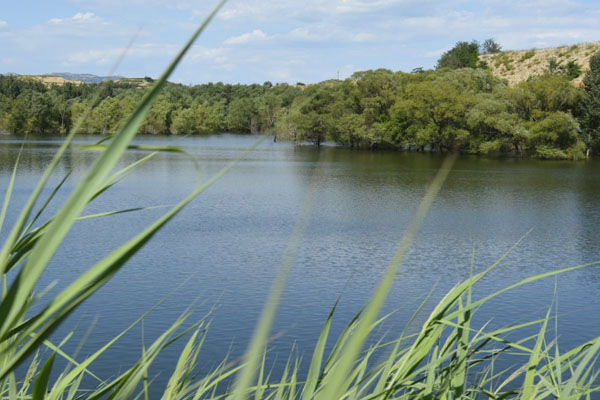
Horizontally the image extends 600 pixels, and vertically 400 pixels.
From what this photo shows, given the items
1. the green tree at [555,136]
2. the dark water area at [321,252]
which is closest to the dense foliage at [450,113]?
the green tree at [555,136]

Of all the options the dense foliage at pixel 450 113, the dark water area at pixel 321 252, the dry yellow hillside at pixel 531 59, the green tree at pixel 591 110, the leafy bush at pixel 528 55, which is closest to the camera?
the dark water area at pixel 321 252

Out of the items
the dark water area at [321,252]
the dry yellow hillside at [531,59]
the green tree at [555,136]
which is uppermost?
the dry yellow hillside at [531,59]

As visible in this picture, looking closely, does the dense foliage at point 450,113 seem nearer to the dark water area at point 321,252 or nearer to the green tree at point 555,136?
the green tree at point 555,136

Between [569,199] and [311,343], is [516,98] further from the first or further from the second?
[311,343]

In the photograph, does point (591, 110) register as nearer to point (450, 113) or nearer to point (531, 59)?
point (450, 113)

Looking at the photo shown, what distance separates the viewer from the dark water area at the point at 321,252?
1094 cm

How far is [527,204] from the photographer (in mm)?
23984

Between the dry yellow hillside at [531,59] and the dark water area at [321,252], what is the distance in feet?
96.3

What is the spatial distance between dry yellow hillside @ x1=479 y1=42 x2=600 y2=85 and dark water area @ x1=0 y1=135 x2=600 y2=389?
29343mm

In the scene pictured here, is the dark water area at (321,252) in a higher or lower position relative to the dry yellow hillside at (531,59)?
lower

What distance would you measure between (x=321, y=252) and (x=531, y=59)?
175 feet

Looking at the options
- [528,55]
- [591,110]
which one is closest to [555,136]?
[591,110]

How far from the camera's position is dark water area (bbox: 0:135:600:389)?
1094cm

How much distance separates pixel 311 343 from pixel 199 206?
44.8ft
